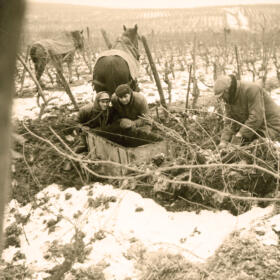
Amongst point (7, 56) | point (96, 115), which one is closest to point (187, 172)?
point (96, 115)

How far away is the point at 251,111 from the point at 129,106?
1.60 metres

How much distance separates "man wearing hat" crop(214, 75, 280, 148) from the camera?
384cm

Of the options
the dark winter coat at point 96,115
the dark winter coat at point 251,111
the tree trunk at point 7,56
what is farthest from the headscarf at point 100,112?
the tree trunk at point 7,56

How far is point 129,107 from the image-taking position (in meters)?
4.55

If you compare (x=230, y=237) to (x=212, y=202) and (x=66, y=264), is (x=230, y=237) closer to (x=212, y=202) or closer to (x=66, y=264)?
(x=212, y=202)

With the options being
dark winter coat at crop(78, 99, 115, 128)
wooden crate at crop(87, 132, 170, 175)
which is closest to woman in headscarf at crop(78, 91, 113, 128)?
dark winter coat at crop(78, 99, 115, 128)

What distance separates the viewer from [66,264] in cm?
285

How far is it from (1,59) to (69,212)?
384 cm

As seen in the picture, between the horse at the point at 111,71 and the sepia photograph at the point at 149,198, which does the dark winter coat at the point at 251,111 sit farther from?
the horse at the point at 111,71

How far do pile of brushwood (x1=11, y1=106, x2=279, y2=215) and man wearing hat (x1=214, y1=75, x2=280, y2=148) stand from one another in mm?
201

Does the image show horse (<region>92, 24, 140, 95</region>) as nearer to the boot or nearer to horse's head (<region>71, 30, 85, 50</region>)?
the boot

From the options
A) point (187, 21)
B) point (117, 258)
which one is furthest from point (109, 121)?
point (187, 21)

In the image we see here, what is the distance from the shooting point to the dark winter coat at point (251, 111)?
151 inches

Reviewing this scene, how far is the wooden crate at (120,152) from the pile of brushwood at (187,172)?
9cm
